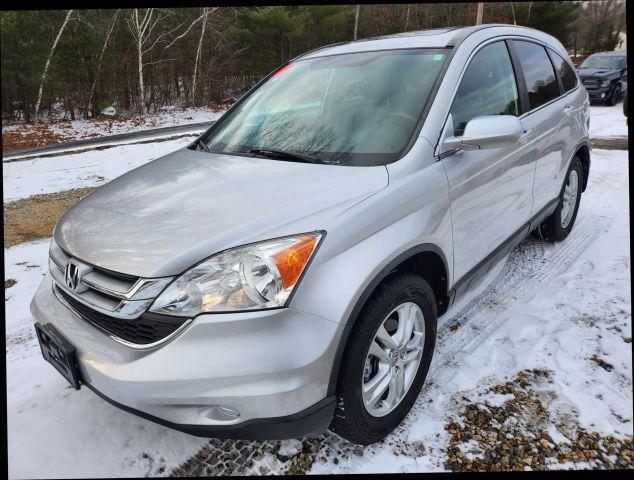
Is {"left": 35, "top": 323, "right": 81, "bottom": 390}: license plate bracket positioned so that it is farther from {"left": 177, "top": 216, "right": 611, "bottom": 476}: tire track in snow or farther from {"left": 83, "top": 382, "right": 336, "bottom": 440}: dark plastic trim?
{"left": 177, "top": 216, "right": 611, "bottom": 476}: tire track in snow

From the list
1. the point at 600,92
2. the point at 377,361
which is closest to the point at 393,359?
the point at 377,361

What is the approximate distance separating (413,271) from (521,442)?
2.99ft

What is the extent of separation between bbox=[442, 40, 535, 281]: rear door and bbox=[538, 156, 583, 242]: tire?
0.92 meters

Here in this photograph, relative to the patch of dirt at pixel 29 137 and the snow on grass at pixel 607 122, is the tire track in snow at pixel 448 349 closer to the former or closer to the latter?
the snow on grass at pixel 607 122

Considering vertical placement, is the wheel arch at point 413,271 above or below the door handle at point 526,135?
below

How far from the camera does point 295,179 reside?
6.81ft

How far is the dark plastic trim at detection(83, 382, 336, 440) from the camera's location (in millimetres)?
1644

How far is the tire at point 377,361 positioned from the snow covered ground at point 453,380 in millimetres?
145

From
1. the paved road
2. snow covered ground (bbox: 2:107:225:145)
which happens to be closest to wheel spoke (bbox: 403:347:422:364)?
the paved road

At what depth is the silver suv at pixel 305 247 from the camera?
1.62m

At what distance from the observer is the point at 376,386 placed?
2006mm

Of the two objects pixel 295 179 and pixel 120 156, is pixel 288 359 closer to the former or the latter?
pixel 295 179

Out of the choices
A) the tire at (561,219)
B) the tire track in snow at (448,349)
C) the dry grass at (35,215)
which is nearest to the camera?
the tire track in snow at (448,349)

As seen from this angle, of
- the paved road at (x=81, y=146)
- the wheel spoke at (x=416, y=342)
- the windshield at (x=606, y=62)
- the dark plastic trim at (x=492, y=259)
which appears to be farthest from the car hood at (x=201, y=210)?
the windshield at (x=606, y=62)
